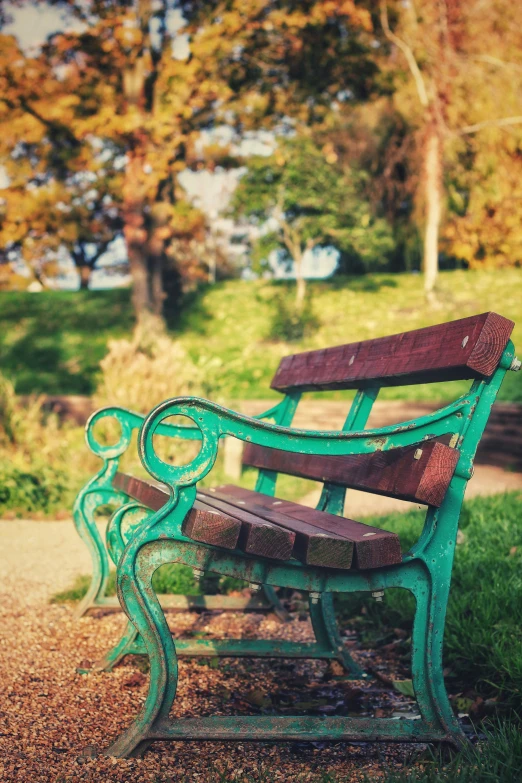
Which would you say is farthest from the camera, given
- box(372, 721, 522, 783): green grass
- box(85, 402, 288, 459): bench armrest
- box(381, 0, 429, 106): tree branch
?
box(381, 0, 429, 106): tree branch

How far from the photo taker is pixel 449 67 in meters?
16.5

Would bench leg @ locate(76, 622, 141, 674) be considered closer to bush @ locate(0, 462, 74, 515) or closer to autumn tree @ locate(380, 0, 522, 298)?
bush @ locate(0, 462, 74, 515)

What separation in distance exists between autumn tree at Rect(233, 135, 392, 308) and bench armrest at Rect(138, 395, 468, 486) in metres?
14.1

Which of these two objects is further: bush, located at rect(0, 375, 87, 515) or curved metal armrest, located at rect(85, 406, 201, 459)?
bush, located at rect(0, 375, 87, 515)

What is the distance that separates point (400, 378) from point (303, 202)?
14296 mm

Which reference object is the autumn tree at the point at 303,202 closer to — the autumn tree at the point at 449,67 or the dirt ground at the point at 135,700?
the autumn tree at the point at 449,67

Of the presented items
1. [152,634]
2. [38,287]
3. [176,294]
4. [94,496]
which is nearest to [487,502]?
[94,496]

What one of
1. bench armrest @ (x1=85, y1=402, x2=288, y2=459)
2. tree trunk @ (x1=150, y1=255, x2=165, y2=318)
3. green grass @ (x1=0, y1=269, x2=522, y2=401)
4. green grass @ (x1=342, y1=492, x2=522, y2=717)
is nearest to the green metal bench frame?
bench armrest @ (x1=85, y1=402, x2=288, y2=459)

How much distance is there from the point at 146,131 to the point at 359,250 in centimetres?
596

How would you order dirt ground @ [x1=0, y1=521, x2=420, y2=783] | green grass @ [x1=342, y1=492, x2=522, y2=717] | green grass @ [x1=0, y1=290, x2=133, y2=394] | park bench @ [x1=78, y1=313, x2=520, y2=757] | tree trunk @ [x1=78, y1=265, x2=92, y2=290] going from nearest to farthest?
1. park bench @ [x1=78, y1=313, x2=520, y2=757]
2. dirt ground @ [x1=0, y1=521, x2=420, y2=783]
3. green grass @ [x1=342, y1=492, x2=522, y2=717]
4. green grass @ [x1=0, y1=290, x2=133, y2=394]
5. tree trunk @ [x1=78, y1=265, x2=92, y2=290]

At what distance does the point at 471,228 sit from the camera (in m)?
22.2

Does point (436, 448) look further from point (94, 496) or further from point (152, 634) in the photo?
point (94, 496)

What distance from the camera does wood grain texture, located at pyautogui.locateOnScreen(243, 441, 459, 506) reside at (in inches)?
74.9

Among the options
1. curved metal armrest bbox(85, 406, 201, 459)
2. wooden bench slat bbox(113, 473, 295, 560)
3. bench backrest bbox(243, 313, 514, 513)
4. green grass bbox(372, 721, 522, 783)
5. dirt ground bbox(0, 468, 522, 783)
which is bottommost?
dirt ground bbox(0, 468, 522, 783)
